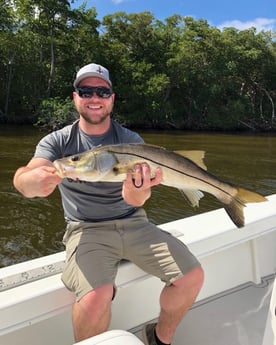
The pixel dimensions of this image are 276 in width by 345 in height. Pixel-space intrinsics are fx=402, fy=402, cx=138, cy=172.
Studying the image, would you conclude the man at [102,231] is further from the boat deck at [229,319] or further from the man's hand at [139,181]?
the boat deck at [229,319]

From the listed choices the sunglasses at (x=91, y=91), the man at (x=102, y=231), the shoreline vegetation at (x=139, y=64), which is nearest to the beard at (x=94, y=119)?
the man at (x=102, y=231)

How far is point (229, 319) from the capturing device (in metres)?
2.75

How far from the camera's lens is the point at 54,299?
6.58ft

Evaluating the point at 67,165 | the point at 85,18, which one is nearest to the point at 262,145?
the point at 85,18

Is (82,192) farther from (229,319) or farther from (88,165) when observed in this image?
(229,319)

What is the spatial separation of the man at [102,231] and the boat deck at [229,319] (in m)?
→ 0.44

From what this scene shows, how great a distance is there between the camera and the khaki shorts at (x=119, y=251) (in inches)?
80.2

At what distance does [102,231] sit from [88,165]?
531 millimetres

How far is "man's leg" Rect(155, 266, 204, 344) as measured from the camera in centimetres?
213

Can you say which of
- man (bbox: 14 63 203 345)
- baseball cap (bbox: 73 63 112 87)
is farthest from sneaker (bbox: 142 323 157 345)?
baseball cap (bbox: 73 63 112 87)

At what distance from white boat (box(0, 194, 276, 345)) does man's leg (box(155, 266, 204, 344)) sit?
21 centimetres

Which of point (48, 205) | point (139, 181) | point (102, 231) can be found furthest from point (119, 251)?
point (48, 205)

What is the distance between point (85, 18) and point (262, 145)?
17.7 metres

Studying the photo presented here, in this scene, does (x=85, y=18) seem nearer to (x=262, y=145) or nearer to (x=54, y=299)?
(x=262, y=145)
